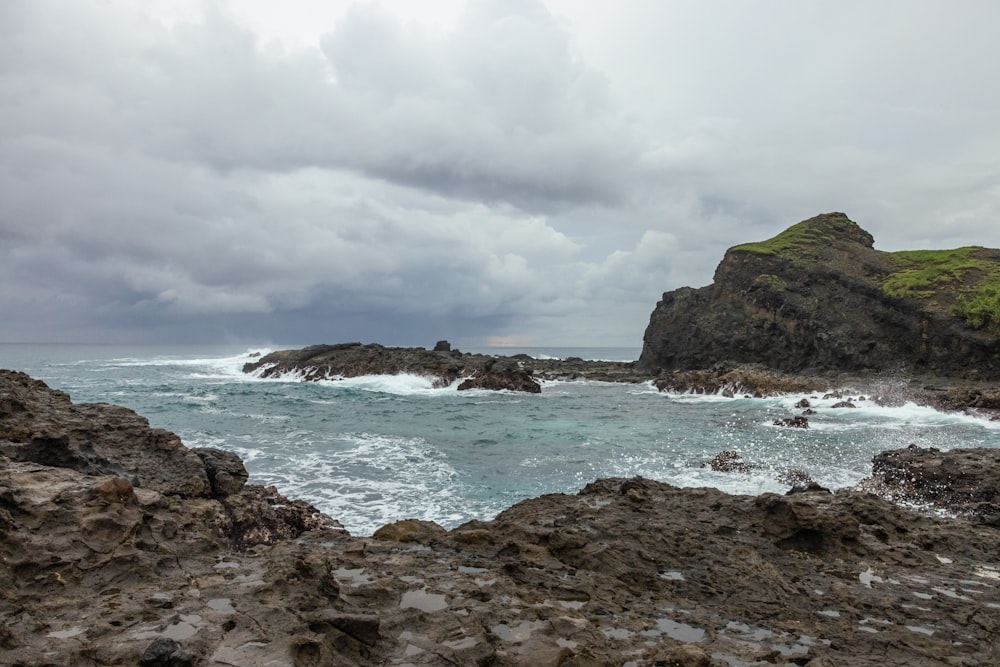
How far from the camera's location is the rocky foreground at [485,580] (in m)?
4.46

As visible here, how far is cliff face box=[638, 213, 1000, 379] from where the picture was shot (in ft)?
159

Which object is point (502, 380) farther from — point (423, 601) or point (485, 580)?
point (423, 601)

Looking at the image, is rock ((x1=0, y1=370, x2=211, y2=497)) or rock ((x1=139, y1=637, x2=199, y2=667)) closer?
rock ((x1=139, y1=637, x2=199, y2=667))

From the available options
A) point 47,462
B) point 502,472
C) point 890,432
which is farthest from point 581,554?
point 890,432

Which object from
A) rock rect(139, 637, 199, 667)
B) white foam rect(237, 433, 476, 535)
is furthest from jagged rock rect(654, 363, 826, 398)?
rock rect(139, 637, 199, 667)

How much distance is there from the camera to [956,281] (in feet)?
173

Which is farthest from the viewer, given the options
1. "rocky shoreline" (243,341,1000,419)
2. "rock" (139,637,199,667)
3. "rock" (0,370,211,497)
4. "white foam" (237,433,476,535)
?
"rocky shoreline" (243,341,1000,419)

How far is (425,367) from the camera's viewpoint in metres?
59.3

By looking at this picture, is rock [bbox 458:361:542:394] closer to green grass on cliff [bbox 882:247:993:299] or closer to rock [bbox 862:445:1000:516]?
green grass on cliff [bbox 882:247:993:299]

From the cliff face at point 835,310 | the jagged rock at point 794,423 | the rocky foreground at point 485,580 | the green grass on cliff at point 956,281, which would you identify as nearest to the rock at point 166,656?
the rocky foreground at point 485,580

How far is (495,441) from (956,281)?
53404 mm

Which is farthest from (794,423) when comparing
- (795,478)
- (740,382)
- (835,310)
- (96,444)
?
(835,310)

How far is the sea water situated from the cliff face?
635 inches

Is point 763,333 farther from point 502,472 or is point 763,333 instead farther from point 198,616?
point 198,616
